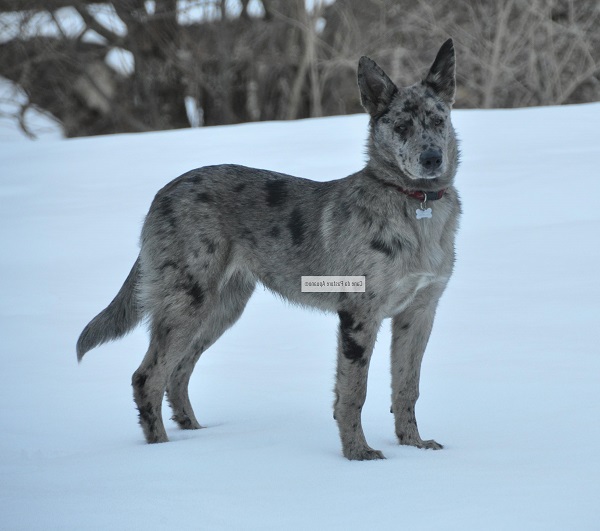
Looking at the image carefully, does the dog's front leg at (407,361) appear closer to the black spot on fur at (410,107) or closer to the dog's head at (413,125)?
the dog's head at (413,125)

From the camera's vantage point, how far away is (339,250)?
4984 mm

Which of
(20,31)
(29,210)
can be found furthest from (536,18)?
(29,210)

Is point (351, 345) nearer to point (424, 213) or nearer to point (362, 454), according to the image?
point (362, 454)

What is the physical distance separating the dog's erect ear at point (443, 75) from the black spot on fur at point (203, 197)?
50.2 inches

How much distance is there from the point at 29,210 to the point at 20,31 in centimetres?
984

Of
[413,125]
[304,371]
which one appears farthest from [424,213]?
[304,371]

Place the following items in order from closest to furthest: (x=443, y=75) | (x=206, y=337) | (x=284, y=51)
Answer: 1. (x=443, y=75)
2. (x=206, y=337)
3. (x=284, y=51)

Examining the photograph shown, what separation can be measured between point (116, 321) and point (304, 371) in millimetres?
1510

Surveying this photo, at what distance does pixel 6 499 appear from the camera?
4.11 m

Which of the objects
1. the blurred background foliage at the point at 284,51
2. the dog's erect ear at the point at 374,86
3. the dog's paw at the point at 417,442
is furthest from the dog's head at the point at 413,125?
the blurred background foliage at the point at 284,51

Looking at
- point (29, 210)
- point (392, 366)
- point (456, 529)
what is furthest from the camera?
point (29, 210)

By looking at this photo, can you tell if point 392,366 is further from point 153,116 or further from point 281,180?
point 153,116

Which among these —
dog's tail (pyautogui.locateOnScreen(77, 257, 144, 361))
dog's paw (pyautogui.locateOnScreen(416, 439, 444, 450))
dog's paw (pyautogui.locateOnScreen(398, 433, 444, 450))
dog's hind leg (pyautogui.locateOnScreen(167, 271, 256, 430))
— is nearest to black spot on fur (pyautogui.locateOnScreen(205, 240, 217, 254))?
dog's hind leg (pyautogui.locateOnScreen(167, 271, 256, 430))

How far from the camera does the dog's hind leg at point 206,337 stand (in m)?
5.64
